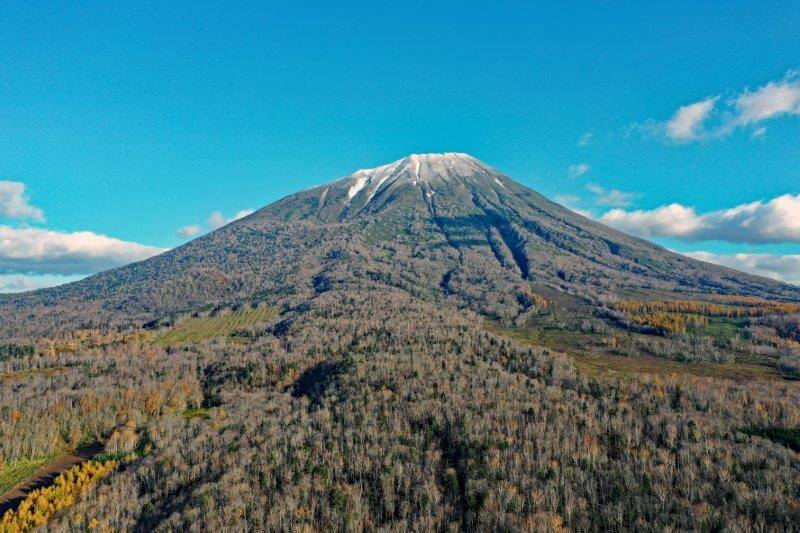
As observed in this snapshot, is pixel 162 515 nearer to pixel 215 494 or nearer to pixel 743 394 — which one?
pixel 215 494

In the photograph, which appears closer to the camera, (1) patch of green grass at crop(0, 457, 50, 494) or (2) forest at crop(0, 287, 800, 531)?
(2) forest at crop(0, 287, 800, 531)

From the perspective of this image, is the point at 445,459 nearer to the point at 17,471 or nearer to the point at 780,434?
the point at 780,434

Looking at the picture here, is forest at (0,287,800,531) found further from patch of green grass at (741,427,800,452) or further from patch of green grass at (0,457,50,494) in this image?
patch of green grass at (0,457,50,494)

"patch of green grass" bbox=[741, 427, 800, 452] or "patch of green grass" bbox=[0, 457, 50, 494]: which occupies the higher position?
"patch of green grass" bbox=[741, 427, 800, 452]

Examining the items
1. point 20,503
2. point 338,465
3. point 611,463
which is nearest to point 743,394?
point 611,463

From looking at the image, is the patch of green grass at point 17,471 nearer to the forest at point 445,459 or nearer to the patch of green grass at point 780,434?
the forest at point 445,459

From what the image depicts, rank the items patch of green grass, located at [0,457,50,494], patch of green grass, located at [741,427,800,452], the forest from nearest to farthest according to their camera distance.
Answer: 1. the forest
2. patch of green grass, located at [741,427,800,452]
3. patch of green grass, located at [0,457,50,494]

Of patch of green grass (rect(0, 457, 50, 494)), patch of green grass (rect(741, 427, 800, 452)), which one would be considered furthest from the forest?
patch of green grass (rect(0, 457, 50, 494))

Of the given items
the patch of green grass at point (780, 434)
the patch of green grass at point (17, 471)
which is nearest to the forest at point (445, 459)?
the patch of green grass at point (780, 434)
